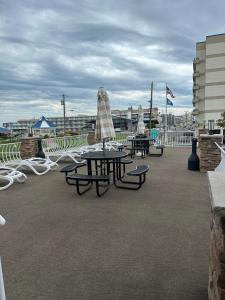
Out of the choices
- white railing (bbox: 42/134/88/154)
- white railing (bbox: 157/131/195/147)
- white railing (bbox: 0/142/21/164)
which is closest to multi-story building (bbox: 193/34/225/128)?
white railing (bbox: 157/131/195/147)

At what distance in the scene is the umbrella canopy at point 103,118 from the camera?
18.0ft

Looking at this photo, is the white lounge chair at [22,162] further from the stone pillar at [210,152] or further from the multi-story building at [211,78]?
the multi-story building at [211,78]

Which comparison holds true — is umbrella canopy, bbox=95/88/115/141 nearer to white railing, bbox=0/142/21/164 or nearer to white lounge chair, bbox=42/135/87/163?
white lounge chair, bbox=42/135/87/163

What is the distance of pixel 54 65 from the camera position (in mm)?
12414

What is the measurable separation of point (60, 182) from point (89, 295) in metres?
4.19

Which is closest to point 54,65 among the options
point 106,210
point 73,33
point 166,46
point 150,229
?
point 73,33

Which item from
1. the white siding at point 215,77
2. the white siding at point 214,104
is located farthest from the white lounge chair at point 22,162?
the white siding at point 215,77

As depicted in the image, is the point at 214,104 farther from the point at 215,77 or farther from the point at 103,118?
the point at 103,118

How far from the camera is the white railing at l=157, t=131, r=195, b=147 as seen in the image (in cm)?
1426

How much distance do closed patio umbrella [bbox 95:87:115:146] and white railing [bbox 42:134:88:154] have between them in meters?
5.61

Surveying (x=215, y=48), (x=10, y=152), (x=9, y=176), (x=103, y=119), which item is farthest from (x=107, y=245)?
(x=215, y=48)

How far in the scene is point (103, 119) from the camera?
18.1 ft

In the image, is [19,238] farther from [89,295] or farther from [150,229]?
[150,229]

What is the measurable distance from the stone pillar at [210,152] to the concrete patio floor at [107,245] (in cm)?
183
